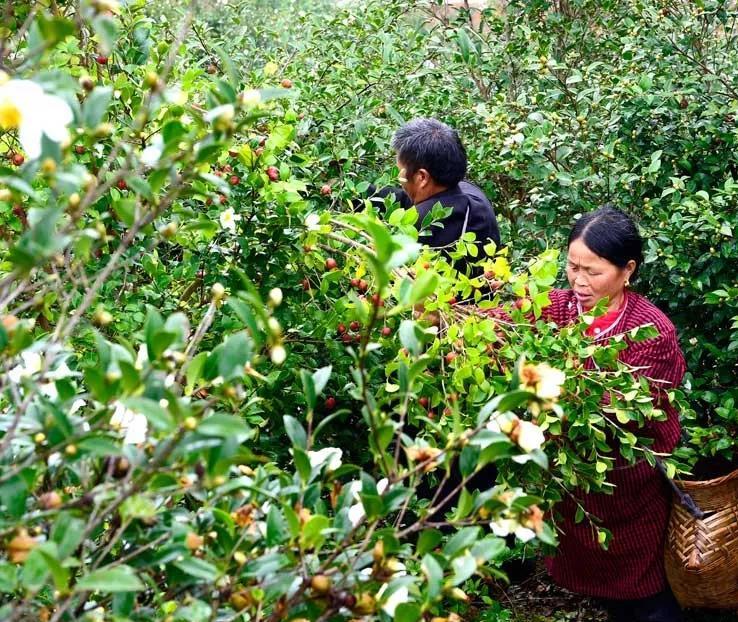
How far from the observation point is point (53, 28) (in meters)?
1.00

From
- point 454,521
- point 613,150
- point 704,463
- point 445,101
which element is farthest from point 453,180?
point 454,521

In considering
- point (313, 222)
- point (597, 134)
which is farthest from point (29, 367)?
point (597, 134)

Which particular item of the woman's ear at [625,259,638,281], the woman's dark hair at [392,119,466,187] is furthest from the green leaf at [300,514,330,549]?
the woman's dark hair at [392,119,466,187]

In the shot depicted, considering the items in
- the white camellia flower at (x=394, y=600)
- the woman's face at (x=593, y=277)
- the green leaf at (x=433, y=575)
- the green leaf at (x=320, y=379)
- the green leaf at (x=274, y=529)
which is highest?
the green leaf at (x=320, y=379)

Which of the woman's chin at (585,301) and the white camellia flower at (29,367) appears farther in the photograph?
the woman's chin at (585,301)

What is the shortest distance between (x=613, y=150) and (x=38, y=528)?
8.88ft

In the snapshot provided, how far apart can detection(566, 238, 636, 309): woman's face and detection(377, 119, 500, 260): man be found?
0.50 metres

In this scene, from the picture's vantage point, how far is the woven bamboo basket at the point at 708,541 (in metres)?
2.77

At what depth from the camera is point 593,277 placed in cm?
285

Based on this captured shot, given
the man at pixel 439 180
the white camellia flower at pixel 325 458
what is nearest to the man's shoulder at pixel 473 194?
the man at pixel 439 180

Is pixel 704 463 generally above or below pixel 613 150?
below

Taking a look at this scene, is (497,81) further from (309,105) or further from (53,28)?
(53,28)

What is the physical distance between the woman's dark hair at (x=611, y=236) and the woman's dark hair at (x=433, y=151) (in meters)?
0.64

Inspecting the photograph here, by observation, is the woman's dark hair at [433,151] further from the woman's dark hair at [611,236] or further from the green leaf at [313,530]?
the green leaf at [313,530]
